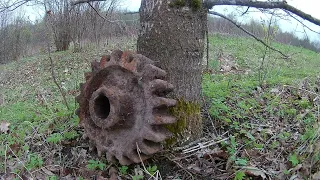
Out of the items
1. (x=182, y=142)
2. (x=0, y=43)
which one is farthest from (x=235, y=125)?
(x=0, y=43)

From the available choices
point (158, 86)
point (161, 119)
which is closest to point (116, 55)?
point (158, 86)

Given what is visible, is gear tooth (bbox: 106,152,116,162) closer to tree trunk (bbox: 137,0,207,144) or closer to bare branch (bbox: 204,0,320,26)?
tree trunk (bbox: 137,0,207,144)

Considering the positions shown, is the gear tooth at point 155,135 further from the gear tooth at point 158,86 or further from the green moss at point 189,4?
the green moss at point 189,4

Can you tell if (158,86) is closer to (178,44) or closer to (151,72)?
(151,72)

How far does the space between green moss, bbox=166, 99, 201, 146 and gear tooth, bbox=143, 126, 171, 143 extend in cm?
20

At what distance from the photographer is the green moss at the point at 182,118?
281 centimetres

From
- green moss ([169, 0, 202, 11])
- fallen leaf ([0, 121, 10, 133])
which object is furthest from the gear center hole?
fallen leaf ([0, 121, 10, 133])

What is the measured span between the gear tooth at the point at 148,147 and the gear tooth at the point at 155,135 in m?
0.05

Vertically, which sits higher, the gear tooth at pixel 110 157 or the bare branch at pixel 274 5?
the bare branch at pixel 274 5

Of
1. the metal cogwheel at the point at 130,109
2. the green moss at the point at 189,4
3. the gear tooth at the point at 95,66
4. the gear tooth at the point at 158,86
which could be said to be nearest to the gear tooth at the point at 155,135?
the metal cogwheel at the point at 130,109

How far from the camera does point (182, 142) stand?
2850 millimetres

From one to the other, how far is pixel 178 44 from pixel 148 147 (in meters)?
0.89

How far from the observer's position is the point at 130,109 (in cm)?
264

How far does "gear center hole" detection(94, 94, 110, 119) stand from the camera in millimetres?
2701
